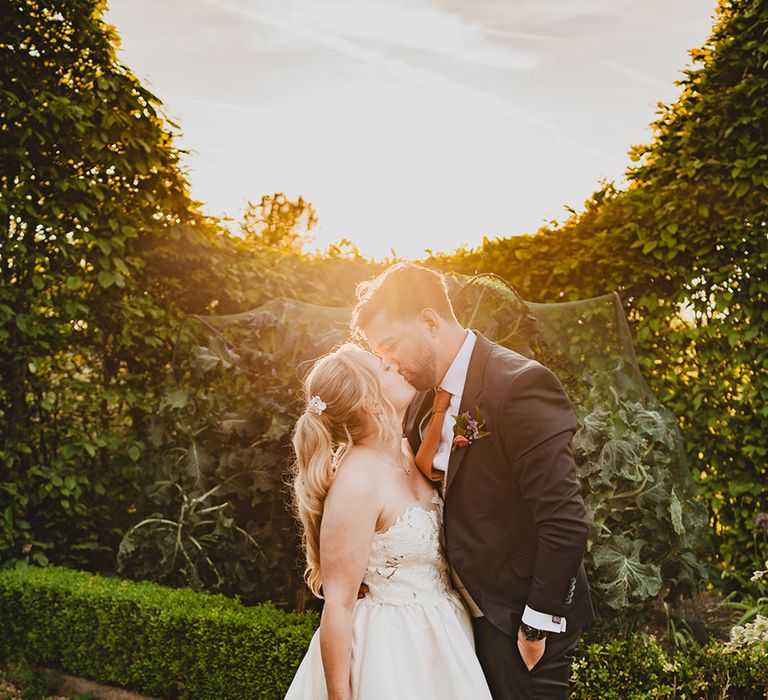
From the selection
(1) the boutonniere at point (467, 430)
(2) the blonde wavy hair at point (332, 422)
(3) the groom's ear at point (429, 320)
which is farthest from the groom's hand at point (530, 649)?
(3) the groom's ear at point (429, 320)

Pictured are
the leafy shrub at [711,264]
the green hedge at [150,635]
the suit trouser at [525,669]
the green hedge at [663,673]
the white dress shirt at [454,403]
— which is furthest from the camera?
the leafy shrub at [711,264]

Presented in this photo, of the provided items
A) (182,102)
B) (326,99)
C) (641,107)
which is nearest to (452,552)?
(326,99)

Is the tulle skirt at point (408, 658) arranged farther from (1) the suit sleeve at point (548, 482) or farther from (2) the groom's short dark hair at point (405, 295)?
(2) the groom's short dark hair at point (405, 295)

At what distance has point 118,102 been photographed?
5.80 m

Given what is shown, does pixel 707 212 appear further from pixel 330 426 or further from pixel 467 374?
pixel 330 426

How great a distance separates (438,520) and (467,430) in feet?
1.25

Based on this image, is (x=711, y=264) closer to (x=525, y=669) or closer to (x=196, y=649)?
(x=525, y=669)

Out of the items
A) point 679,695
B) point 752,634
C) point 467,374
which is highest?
point 467,374

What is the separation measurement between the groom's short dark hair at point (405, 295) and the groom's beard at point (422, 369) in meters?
0.15

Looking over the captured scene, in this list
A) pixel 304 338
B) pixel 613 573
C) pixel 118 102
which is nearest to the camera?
pixel 613 573

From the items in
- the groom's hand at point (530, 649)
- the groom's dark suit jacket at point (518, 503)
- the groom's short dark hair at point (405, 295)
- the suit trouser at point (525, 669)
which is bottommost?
the suit trouser at point (525, 669)

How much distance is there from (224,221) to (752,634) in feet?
17.5

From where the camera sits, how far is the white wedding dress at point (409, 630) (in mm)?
2410

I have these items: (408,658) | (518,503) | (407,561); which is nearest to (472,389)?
(518,503)
